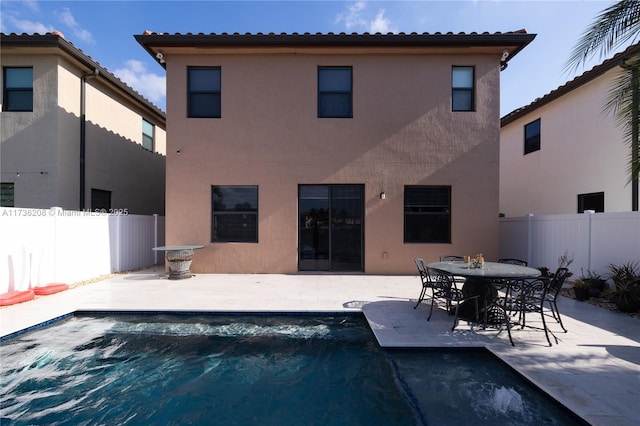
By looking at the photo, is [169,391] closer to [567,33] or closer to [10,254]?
[10,254]

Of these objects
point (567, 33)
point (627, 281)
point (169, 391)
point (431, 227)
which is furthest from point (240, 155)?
point (627, 281)

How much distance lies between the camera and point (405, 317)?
515cm

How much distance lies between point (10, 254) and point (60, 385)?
4260 millimetres

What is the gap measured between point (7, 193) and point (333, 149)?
9862mm

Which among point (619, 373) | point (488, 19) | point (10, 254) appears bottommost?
point (619, 373)

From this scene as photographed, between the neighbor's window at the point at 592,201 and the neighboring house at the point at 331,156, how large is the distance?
4.23m

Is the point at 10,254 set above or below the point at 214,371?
above

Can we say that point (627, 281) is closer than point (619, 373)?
No

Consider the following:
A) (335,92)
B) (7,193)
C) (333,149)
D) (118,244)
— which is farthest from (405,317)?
(7,193)

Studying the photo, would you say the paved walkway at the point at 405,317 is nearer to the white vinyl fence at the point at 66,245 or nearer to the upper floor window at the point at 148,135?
the white vinyl fence at the point at 66,245

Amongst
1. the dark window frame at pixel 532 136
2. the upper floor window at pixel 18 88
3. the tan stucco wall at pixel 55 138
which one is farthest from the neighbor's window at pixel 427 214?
the upper floor window at pixel 18 88

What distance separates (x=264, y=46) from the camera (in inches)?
332

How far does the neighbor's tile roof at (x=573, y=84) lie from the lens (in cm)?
845

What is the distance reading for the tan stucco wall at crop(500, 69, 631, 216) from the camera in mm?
9289
